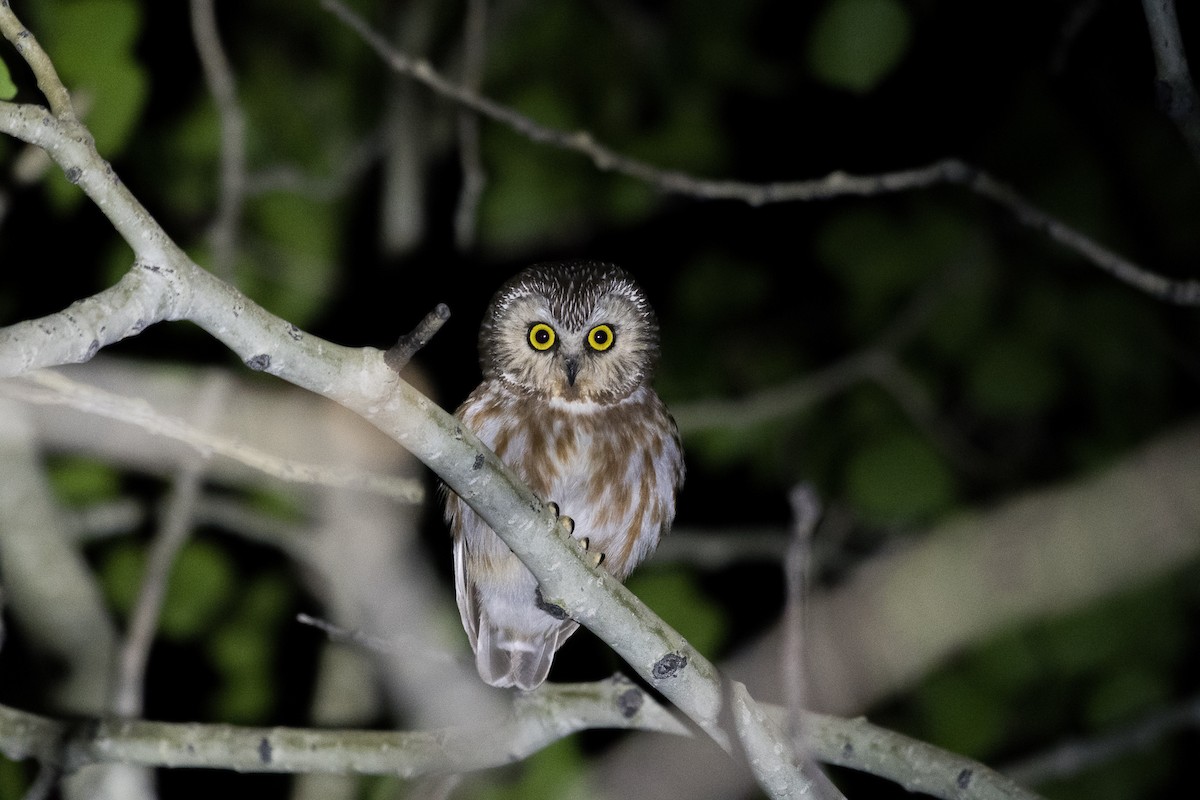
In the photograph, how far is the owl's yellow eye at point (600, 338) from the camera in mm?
3424

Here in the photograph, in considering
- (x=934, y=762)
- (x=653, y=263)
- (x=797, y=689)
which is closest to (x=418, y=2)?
(x=653, y=263)

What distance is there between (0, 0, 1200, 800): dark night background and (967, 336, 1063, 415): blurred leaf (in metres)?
0.02

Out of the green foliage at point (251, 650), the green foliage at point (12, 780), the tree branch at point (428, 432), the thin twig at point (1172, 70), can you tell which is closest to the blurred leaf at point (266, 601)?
the green foliage at point (251, 650)

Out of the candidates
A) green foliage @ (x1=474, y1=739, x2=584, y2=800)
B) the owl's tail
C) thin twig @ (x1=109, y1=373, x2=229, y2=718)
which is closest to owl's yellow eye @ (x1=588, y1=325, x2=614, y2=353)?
the owl's tail

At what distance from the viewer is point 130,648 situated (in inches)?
126

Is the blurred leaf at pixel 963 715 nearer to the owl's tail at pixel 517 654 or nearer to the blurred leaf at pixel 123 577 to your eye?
the owl's tail at pixel 517 654

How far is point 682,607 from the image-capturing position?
17.8ft

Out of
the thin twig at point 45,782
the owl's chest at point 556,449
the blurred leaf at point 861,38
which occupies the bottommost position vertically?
the thin twig at point 45,782

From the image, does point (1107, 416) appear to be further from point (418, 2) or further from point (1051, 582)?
point (418, 2)

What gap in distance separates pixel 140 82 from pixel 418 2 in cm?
281

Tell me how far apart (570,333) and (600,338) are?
0.11m

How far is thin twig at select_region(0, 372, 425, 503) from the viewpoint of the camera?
7.13ft

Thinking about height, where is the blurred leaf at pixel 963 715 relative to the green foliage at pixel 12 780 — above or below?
above

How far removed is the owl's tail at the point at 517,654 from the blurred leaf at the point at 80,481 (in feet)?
8.02
